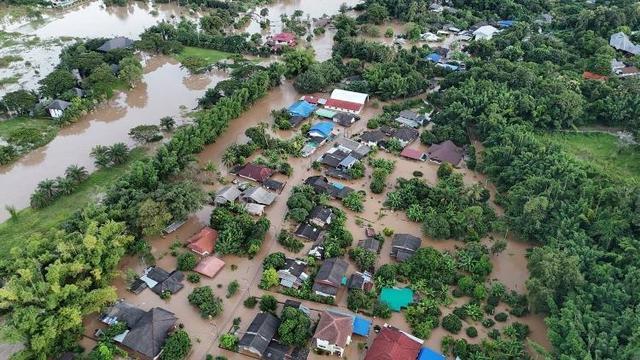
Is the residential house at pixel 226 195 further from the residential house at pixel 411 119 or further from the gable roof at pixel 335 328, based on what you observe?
the residential house at pixel 411 119

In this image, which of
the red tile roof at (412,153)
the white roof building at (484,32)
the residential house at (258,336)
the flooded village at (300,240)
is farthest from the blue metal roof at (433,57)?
the residential house at (258,336)

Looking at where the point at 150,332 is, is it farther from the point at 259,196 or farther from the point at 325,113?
the point at 325,113

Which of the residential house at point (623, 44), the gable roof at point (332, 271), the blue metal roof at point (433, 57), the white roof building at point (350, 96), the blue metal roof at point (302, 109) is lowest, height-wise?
the gable roof at point (332, 271)

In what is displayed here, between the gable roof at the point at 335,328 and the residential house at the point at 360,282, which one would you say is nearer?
the gable roof at the point at 335,328

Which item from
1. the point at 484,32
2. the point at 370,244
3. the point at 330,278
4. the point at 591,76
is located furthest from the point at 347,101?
the point at 591,76

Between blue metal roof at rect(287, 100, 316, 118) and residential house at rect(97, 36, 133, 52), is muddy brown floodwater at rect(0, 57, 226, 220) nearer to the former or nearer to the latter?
residential house at rect(97, 36, 133, 52)

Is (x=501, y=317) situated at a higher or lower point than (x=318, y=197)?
lower

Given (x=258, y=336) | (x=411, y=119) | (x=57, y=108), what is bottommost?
(x=258, y=336)
